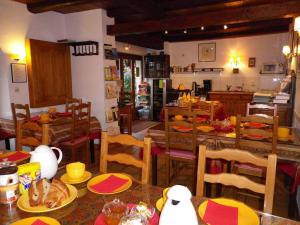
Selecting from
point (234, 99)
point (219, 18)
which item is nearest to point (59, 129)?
point (219, 18)

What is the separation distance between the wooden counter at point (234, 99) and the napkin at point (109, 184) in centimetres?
558

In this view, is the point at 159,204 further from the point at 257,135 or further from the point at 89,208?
the point at 257,135

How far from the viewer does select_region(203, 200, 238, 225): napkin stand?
902 millimetres

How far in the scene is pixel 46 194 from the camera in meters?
1.04

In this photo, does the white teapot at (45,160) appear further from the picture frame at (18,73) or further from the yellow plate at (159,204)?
the picture frame at (18,73)

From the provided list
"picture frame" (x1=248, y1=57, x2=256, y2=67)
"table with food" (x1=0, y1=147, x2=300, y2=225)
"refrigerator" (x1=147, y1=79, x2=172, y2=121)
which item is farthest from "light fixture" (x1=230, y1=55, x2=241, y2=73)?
"table with food" (x1=0, y1=147, x2=300, y2=225)

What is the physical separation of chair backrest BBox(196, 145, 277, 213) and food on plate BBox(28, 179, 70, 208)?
27.6 inches

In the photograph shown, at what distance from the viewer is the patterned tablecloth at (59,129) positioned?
290 centimetres

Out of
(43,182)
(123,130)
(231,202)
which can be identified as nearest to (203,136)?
(231,202)

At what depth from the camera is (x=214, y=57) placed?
6945 millimetres

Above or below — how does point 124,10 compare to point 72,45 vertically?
above

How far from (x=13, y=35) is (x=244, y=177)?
4.07 metres

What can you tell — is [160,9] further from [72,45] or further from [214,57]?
[214,57]

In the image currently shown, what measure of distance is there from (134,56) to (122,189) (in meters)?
5.90
